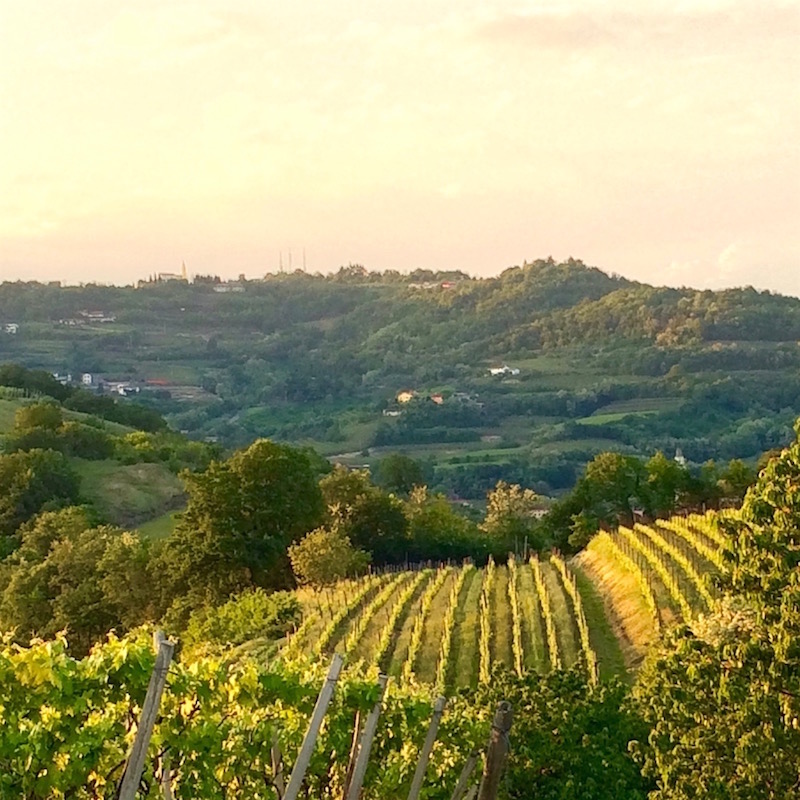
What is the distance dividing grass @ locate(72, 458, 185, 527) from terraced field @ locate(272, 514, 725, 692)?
2923cm

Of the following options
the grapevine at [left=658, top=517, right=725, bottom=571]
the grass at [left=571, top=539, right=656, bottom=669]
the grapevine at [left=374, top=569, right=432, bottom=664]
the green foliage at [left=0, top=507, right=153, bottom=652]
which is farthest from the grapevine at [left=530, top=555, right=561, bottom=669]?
the green foliage at [left=0, top=507, right=153, bottom=652]

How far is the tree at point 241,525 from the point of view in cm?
4284

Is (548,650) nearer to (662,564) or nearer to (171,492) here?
(662,564)

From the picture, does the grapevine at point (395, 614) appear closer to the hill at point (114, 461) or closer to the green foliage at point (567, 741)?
the green foliage at point (567, 741)

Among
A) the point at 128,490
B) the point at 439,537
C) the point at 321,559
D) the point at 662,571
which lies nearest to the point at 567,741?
the point at 662,571

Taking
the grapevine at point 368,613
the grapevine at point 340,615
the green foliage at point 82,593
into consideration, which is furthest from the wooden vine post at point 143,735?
the green foliage at point 82,593

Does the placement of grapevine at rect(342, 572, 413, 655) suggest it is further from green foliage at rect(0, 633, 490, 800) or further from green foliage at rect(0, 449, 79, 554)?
green foliage at rect(0, 449, 79, 554)

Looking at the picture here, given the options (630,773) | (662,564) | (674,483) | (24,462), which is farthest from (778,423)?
(630,773)

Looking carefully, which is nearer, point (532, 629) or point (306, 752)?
point (306, 752)

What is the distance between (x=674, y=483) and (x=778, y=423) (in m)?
104

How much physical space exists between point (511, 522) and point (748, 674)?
50317 millimetres

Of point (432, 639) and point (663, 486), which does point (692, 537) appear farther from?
point (663, 486)

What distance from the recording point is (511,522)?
61594 millimetres

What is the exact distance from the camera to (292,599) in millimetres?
37125
